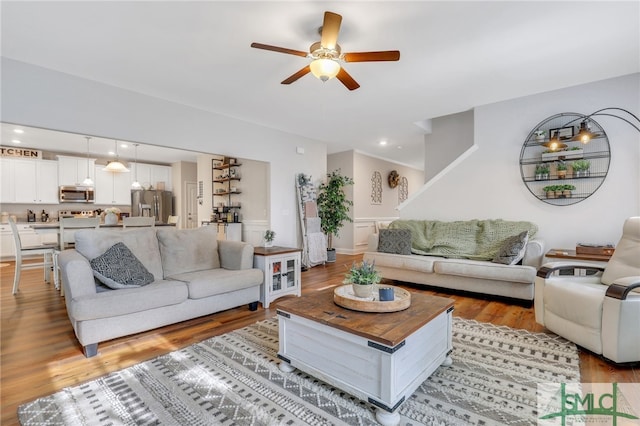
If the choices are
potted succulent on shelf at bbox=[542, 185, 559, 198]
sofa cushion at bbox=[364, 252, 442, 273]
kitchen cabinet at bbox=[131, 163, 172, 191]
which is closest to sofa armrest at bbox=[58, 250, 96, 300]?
sofa cushion at bbox=[364, 252, 442, 273]

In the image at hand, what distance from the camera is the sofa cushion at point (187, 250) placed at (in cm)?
329

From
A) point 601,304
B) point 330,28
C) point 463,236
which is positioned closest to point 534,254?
point 463,236

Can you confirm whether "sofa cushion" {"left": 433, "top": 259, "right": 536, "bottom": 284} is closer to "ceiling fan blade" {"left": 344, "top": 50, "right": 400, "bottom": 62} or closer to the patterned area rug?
the patterned area rug

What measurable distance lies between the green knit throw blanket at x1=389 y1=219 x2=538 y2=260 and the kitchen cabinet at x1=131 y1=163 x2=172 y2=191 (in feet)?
24.2

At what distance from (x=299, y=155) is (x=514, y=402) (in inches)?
199

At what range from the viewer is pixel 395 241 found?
465cm

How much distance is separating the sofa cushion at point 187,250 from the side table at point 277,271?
0.54 meters

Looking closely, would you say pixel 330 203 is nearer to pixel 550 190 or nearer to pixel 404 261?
pixel 404 261

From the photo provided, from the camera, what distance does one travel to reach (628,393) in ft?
5.93

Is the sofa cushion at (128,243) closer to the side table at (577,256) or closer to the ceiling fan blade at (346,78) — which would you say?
the ceiling fan blade at (346,78)

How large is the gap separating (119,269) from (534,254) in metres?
4.58

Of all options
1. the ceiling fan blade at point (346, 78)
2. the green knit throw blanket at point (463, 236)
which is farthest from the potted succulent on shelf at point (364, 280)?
the green knit throw blanket at point (463, 236)

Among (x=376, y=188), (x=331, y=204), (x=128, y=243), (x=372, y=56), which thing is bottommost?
(x=128, y=243)

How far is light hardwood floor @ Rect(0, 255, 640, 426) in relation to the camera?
1.97 m
